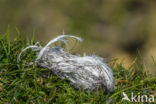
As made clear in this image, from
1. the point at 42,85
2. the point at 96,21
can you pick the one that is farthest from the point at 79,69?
the point at 96,21

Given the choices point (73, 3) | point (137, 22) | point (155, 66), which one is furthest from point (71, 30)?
point (155, 66)

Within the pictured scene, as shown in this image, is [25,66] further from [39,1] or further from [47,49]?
[39,1]

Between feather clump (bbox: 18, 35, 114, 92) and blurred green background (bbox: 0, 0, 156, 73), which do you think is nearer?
feather clump (bbox: 18, 35, 114, 92)

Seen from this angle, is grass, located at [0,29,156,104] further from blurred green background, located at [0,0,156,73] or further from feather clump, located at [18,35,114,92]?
blurred green background, located at [0,0,156,73]

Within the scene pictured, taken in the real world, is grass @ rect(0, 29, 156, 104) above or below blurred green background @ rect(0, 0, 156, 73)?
below

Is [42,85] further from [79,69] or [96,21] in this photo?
[96,21]

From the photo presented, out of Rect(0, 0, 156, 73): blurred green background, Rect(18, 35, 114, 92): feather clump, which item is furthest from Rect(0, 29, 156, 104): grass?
Rect(0, 0, 156, 73): blurred green background
